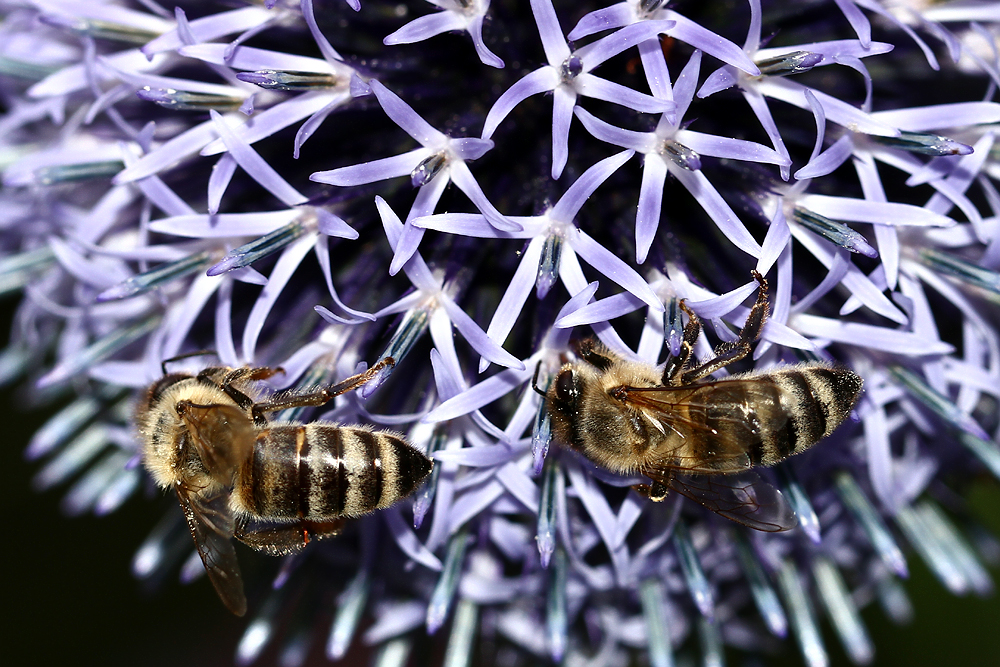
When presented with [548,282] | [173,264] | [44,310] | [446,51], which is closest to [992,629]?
[548,282]

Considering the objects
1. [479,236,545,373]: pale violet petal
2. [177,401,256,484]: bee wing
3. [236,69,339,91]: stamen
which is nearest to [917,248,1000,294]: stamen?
[479,236,545,373]: pale violet petal

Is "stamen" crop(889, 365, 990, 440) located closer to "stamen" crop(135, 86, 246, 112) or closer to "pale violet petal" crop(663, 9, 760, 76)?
"pale violet petal" crop(663, 9, 760, 76)

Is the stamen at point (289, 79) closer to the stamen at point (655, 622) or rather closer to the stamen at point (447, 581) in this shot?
the stamen at point (447, 581)

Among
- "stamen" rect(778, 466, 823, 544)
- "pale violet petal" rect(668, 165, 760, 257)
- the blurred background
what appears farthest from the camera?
the blurred background

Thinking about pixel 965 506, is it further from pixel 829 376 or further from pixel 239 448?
pixel 239 448

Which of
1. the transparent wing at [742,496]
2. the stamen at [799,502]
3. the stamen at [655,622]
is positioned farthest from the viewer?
the stamen at [655,622]

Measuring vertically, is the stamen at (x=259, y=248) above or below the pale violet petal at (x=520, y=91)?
below

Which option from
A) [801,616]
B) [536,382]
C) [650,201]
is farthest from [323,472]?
[801,616]

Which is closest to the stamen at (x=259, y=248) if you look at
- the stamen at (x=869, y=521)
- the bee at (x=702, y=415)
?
the bee at (x=702, y=415)
